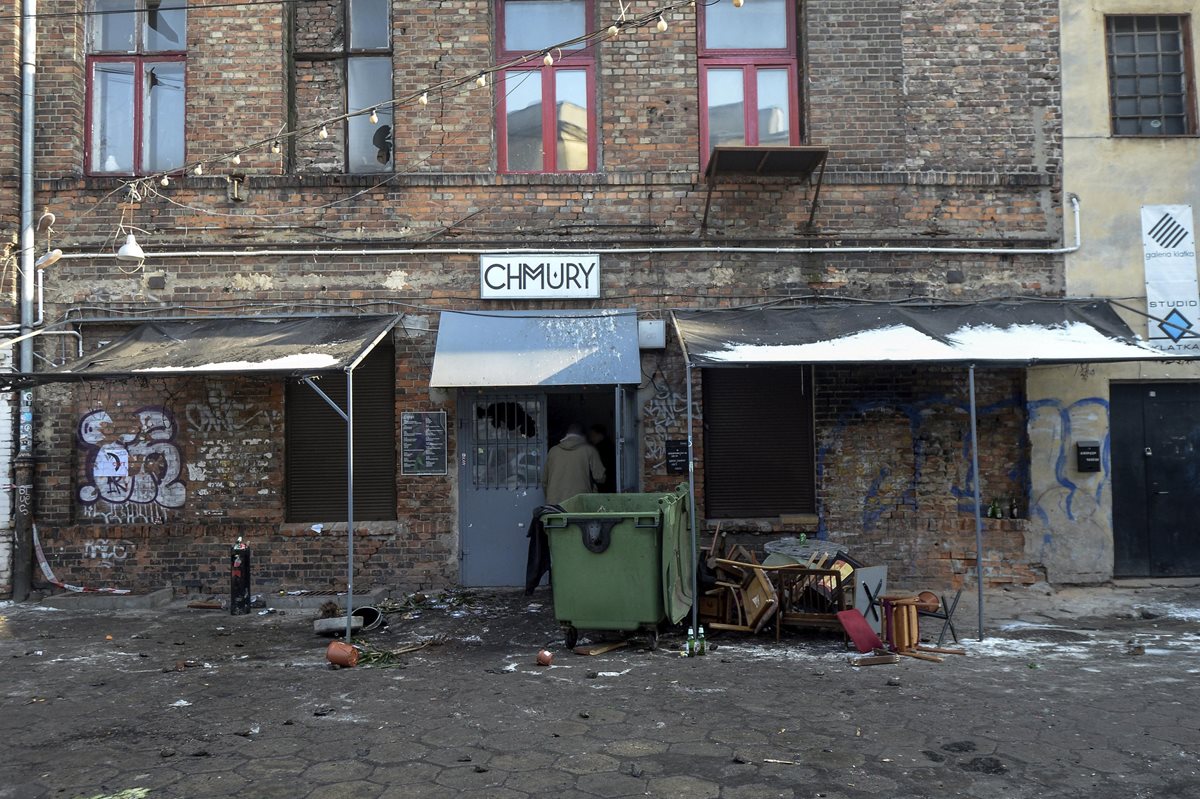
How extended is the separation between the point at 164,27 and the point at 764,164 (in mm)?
6862

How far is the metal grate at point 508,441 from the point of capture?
946 cm

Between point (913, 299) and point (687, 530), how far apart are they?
375cm

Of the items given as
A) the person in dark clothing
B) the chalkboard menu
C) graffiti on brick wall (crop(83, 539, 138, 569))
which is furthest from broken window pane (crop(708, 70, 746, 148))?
graffiti on brick wall (crop(83, 539, 138, 569))

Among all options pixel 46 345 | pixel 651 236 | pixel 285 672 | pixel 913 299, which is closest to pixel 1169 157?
pixel 913 299

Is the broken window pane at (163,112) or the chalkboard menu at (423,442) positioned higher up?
the broken window pane at (163,112)

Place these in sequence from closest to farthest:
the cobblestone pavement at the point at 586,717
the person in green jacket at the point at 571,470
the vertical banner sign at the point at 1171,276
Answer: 1. the cobblestone pavement at the point at 586,717
2. the person in green jacket at the point at 571,470
3. the vertical banner sign at the point at 1171,276

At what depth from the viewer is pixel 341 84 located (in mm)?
9719

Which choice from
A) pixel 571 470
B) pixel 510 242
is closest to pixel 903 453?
A: pixel 571 470

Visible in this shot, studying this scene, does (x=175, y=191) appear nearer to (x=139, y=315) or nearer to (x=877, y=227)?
(x=139, y=315)

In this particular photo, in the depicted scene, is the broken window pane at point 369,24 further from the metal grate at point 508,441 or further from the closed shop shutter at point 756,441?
the closed shop shutter at point 756,441

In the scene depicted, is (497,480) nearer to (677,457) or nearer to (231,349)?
(677,457)

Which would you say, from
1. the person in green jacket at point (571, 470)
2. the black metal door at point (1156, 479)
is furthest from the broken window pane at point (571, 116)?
the black metal door at point (1156, 479)

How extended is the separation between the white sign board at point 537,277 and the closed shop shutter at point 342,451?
1396 mm

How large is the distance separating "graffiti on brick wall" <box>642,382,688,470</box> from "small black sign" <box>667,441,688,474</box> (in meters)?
0.06
